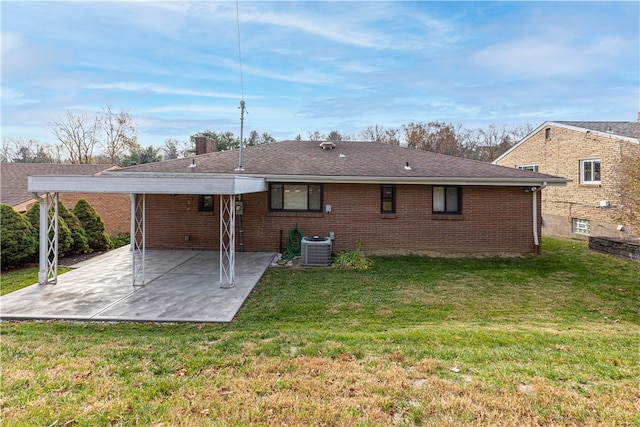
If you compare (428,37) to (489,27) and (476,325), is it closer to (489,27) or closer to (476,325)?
(489,27)

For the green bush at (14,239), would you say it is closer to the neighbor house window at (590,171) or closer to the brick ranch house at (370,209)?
the brick ranch house at (370,209)

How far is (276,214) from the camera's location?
10.7 m

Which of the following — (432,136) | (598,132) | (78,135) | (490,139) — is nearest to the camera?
(598,132)

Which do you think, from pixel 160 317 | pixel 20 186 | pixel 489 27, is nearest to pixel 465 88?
pixel 489 27

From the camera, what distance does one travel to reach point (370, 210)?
10562mm

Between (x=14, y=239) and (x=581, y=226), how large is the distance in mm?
21269

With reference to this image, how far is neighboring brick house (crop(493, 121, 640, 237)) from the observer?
12.9m

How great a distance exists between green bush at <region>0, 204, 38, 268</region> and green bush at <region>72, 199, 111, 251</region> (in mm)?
1879

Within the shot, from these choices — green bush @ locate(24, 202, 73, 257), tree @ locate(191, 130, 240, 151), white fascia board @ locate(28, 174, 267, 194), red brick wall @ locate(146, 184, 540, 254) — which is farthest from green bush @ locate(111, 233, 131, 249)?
tree @ locate(191, 130, 240, 151)

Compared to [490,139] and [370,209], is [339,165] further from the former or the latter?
[490,139]

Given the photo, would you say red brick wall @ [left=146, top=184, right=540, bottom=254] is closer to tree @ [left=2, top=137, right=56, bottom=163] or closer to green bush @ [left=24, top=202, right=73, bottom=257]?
green bush @ [left=24, top=202, right=73, bottom=257]

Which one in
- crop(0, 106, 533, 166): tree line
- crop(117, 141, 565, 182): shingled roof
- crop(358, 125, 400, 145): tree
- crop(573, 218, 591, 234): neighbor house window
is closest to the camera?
crop(117, 141, 565, 182): shingled roof

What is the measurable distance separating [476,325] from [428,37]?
11.3 meters

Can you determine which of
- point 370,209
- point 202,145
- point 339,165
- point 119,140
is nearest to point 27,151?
point 119,140
